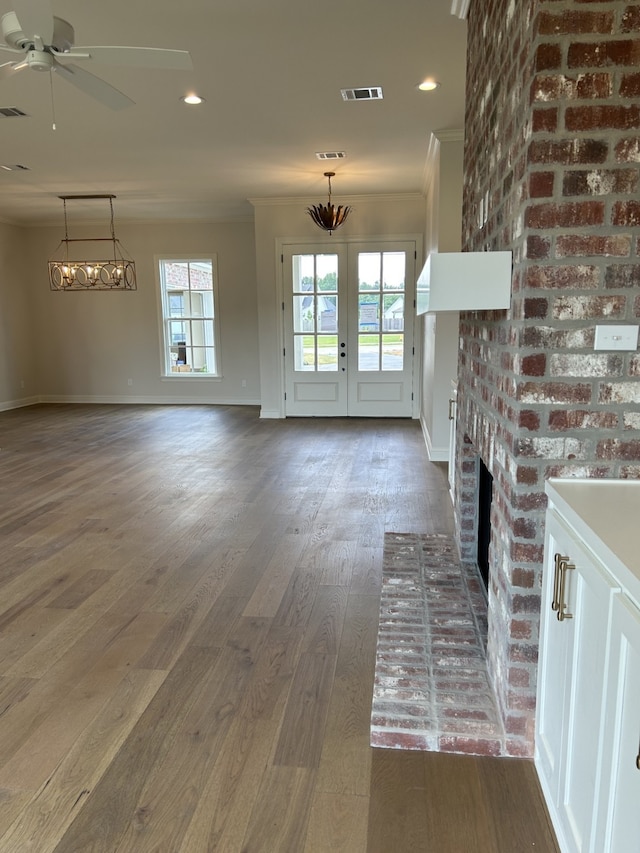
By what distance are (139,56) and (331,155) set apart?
3138mm

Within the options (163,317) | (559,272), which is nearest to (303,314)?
(163,317)

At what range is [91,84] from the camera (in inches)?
108

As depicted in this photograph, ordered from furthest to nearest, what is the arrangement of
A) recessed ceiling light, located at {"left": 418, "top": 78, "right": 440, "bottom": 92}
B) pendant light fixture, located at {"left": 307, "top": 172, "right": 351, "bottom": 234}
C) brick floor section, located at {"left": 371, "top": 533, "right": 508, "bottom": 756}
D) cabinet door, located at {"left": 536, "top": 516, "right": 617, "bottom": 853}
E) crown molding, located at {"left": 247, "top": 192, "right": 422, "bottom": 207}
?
crown molding, located at {"left": 247, "top": 192, "right": 422, "bottom": 207} < pendant light fixture, located at {"left": 307, "top": 172, "right": 351, "bottom": 234} < recessed ceiling light, located at {"left": 418, "top": 78, "right": 440, "bottom": 92} < brick floor section, located at {"left": 371, "top": 533, "right": 508, "bottom": 756} < cabinet door, located at {"left": 536, "top": 516, "right": 617, "bottom": 853}

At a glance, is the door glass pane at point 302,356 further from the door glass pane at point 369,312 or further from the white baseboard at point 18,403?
the white baseboard at point 18,403

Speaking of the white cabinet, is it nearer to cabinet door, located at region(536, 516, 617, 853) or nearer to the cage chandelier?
cabinet door, located at region(536, 516, 617, 853)

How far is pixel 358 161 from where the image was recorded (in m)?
5.60

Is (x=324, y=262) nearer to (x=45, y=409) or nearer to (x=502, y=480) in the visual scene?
(x=45, y=409)

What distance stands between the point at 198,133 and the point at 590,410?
4297mm

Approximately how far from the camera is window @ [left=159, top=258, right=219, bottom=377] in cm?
896

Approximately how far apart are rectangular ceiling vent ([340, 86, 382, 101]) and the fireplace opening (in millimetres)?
2665

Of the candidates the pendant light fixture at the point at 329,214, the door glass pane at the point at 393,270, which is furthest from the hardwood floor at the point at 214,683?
the door glass pane at the point at 393,270

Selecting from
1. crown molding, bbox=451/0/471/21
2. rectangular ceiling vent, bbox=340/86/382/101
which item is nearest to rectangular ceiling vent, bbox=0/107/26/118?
rectangular ceiling vent, bbox=340/86/382/101

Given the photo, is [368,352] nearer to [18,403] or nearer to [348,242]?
[348,242]

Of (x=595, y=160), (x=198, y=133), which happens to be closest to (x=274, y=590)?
(x=595, y=160)
